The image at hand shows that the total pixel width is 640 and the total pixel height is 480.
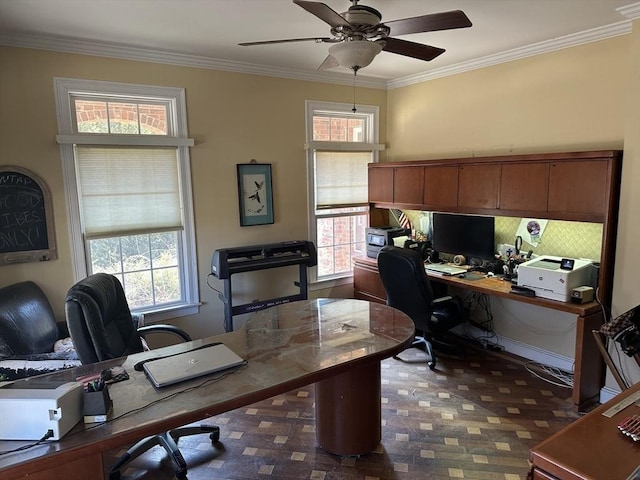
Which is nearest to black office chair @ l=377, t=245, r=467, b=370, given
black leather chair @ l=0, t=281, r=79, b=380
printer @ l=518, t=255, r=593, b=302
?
printer @ l=518, t=255, r=593, b=302

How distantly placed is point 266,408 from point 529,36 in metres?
3.44

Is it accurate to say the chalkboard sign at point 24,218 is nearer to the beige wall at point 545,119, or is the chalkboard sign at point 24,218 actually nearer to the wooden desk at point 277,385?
the wooden desk at point 277,385

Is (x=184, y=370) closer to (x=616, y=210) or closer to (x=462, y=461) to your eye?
(x=462, y=461)

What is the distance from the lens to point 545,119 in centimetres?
349

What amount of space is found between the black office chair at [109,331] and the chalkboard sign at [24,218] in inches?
40.7

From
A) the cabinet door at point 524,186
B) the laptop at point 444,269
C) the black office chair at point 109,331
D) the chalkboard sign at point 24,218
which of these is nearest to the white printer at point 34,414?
the black office chair at point 109,331

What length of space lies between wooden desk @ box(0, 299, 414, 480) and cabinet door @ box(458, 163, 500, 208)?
1600 millimetres

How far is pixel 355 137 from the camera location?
4.83 metres

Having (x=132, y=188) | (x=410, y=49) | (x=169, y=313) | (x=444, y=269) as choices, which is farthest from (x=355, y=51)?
(x=169, y=313)

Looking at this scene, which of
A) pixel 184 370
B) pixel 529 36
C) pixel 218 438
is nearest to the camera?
pixel 184 370

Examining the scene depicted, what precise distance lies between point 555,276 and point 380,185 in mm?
2149

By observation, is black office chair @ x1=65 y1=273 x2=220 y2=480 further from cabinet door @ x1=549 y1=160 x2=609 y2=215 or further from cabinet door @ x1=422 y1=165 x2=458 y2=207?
cabinet door @ x1=549 y1=160 x2=609 y2=215

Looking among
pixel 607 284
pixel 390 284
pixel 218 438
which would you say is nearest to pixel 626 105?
pixel 607 284

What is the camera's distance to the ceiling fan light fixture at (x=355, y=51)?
7.05ft
